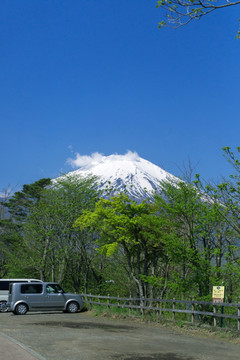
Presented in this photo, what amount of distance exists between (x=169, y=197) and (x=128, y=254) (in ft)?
17.8

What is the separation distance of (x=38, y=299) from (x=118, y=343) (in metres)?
14.1

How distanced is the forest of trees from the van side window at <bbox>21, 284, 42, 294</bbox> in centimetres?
409

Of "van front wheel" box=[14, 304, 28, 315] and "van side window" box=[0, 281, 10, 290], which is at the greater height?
"van side window" box=[0, 281, 10, 290]

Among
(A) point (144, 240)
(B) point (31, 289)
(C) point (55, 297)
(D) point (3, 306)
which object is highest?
(A) point (144, 240)

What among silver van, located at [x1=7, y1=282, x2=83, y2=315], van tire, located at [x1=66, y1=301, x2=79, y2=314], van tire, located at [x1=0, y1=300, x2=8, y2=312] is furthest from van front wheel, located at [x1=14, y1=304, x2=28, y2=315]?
van tire, located at [x1=0, y1=300, x2=8, y2=312]

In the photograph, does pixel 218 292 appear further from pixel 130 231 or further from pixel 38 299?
pixel 38 299

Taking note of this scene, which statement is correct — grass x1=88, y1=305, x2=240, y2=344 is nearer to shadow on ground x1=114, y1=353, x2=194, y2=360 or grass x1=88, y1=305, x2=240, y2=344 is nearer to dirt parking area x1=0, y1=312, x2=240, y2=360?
Result: dirt parking area x1=0, y1=312, x2=240, y2=360

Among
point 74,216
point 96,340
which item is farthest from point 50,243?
point 96,340

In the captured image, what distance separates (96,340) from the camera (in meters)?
14.9

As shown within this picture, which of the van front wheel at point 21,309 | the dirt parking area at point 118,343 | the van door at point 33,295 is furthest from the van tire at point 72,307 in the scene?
the dirt parking area at point 118,343

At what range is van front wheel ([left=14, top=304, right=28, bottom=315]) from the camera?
27.0 meters

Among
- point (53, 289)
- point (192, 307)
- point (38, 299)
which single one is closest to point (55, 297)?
point (53, 289)

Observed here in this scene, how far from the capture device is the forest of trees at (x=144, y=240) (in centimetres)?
2111

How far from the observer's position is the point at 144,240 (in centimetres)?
2627
